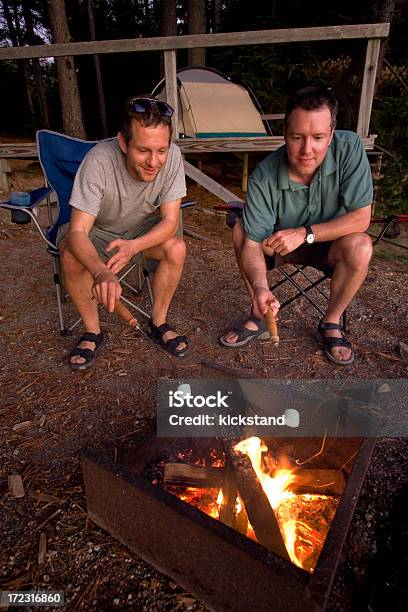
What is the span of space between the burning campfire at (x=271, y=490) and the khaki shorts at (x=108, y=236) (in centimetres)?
158

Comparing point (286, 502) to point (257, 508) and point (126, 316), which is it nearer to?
point (257, 508)

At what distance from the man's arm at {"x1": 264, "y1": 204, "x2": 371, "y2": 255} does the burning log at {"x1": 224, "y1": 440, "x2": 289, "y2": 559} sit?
134 cm

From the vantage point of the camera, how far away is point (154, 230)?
8.52ft

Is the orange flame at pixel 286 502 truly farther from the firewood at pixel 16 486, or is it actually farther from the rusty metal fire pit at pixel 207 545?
the firewood at pixel 16 486

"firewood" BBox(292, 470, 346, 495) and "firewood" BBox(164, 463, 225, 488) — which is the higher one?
"firewood" BBox(164, 463, 225, 488)

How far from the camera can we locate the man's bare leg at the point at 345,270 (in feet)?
8.24

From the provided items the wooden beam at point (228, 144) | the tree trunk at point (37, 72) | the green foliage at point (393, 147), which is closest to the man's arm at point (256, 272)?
the wooden beam at point (228, 144)

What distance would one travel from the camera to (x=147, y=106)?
87.2 inches

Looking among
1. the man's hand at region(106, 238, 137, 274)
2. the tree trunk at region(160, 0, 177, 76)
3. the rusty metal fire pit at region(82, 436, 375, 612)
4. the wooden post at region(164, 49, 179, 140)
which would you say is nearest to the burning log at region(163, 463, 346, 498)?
the rusty metal fire pit at region(82, 436, 375, 612)

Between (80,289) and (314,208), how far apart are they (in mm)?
1556

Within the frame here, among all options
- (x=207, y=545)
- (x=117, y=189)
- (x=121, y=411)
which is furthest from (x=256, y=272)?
(x=207, y=545)

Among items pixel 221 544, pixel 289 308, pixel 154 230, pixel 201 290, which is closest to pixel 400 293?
pixel 289 308

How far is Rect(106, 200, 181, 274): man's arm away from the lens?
234cm

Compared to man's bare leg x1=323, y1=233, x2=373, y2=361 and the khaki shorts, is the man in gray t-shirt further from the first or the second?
man's bare leg x1=323, y1=233, x2=373, y2=361
